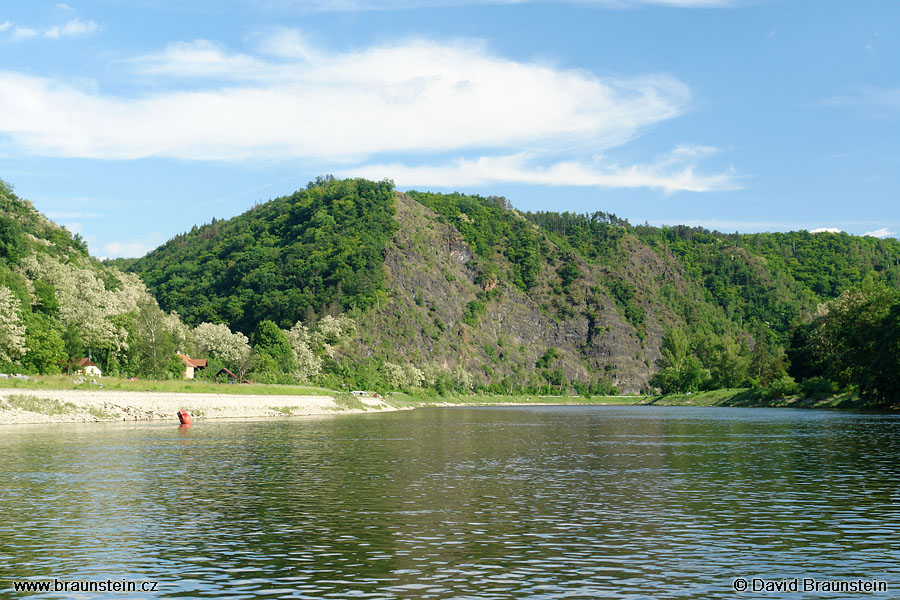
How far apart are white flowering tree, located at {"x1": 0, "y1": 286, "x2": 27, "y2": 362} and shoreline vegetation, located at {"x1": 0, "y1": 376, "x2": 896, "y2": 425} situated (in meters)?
7.10

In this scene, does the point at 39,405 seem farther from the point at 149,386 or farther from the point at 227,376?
the point at 227,376

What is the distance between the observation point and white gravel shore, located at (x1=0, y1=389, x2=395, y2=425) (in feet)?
237

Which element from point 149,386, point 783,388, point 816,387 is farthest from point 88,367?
point 783,388

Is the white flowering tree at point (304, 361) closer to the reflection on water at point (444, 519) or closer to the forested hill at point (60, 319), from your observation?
the forested hill at point (60, 319)

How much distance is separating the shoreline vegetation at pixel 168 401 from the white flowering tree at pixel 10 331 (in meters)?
7.10

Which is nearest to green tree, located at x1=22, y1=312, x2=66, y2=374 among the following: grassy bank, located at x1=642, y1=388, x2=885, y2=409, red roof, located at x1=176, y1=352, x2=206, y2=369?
red roof, located at x1=176, y1=352, x2=206, y2=369

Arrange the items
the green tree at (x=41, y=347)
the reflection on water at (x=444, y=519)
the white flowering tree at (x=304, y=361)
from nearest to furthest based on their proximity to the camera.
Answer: the reflection on water at (x=444, y=519) < the green tree at (x=41, y=347) < the white flowering tree at (x=304, y=361)

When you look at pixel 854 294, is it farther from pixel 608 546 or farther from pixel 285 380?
pixel 608 546

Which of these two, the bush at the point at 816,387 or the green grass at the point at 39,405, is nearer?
the green grass at the point at 39,405

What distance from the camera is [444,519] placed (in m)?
26.3

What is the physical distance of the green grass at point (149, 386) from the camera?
77.5m

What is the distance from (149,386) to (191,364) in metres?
46.4

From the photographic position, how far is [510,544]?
2234 centimetres

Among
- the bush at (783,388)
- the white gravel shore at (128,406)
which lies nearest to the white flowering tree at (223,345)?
the white gravel shore at (128,406)
